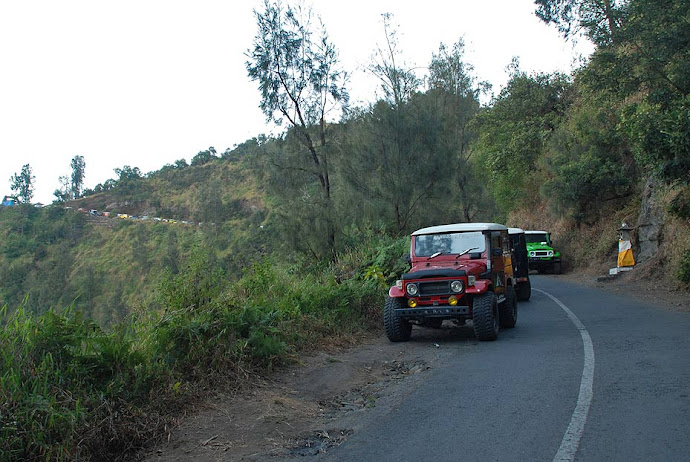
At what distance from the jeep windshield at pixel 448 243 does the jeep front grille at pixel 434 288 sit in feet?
4.19

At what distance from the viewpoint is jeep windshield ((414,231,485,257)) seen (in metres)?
12.1

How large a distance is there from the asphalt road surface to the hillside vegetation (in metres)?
2.26

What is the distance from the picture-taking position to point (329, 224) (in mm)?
21578

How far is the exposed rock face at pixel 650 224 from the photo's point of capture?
23094mm

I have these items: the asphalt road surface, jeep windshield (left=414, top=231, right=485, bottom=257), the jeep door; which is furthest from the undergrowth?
the jeep door

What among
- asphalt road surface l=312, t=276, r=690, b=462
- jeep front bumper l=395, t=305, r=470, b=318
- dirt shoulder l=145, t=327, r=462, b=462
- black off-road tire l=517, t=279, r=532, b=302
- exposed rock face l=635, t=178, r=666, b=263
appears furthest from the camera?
exposed rock face l=635, t=178, r=666, b=263

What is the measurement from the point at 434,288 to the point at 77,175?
101421 millimetres

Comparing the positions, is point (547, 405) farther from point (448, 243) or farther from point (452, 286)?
point (448, 243)

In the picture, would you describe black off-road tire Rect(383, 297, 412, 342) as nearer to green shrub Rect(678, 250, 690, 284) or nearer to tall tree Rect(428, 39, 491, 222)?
green shrub Rect(678, 250, 690, 284)

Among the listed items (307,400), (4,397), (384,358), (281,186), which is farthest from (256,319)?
(281,186)

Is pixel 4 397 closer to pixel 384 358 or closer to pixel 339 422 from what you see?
pixel 339 422

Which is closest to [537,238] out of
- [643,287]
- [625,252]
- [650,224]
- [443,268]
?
[625,252]

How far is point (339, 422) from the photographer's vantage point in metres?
6.34

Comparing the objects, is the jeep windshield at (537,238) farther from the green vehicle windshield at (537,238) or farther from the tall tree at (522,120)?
the tall tree at (522,120)
